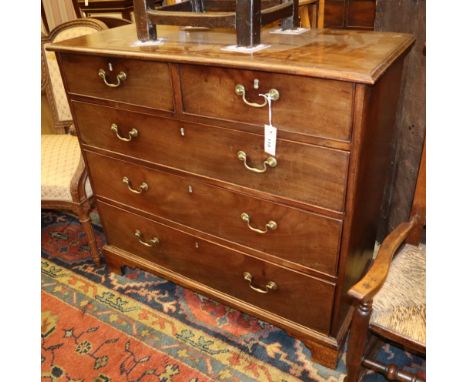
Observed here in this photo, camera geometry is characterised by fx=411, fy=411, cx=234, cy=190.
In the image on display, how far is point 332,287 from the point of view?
1.49 meters

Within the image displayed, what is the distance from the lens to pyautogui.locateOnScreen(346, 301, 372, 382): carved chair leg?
1181 millimetres

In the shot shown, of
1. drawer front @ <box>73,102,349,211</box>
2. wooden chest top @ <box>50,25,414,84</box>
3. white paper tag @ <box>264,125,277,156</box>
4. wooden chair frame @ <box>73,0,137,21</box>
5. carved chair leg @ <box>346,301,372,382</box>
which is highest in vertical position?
wooden chest top @ <box>50,25,414,84</box>

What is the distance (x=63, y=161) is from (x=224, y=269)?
1124mm

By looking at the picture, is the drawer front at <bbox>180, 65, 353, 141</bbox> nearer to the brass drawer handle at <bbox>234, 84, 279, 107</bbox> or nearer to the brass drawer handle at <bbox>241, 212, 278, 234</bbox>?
the brass drawer handle at <bbox>234, 84, 279, 107</bbox>

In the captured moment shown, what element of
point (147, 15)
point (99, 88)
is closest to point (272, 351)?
point (99, 88)

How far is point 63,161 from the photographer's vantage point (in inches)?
88.3

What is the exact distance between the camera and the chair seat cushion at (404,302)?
1.20 m

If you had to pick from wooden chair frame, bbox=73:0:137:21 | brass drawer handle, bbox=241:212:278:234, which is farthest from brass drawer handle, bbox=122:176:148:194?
wooden chair frame, bbox=73:0:137:21

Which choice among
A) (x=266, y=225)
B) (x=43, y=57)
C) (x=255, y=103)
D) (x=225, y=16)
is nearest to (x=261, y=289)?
(x=266, y=225)

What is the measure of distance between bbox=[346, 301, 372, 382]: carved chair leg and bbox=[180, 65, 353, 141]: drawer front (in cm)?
50

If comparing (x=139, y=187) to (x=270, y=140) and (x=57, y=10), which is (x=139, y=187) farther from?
(x=57, y=10)

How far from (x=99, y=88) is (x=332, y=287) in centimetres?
118

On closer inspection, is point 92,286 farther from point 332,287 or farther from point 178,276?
point 332,287

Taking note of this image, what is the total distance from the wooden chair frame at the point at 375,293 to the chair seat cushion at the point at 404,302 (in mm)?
23
